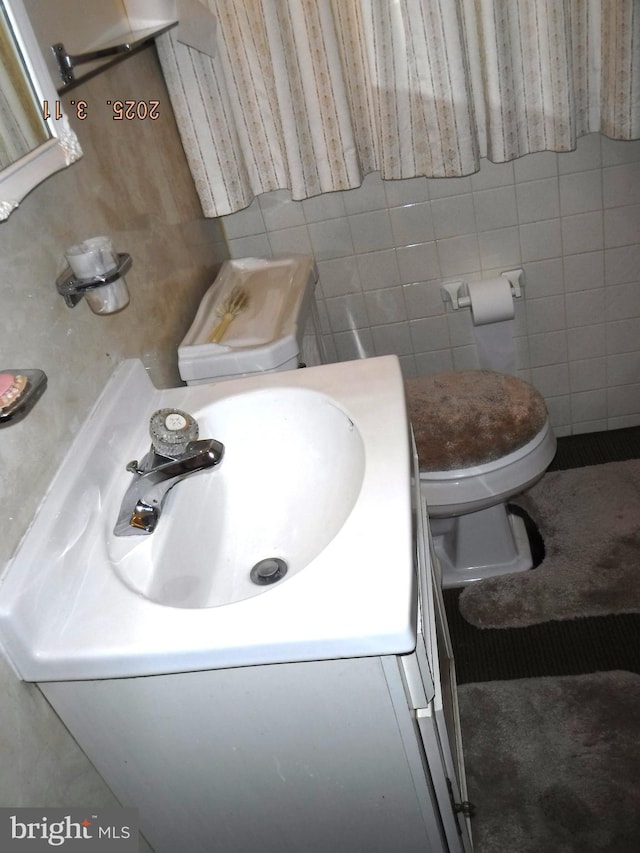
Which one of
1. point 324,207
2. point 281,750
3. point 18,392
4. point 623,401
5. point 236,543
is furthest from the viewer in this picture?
point 623,401

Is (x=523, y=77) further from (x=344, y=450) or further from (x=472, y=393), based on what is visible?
(x=344, y=450)

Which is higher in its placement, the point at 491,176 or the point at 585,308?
the point at 491,176

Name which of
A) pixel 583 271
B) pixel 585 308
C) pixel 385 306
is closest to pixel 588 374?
pixel 585 308

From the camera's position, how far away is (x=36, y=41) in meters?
0.86

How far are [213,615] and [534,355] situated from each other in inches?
65.9

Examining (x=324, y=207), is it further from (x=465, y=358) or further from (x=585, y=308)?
(x=585, y=308)

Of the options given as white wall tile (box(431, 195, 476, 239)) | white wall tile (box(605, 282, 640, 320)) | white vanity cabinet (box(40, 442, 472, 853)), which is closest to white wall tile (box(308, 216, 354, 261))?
white wall tile (box(431, 195, 476, 239))

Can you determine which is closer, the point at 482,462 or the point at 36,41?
the point at 36,41

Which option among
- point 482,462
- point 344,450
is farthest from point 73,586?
point 482,462

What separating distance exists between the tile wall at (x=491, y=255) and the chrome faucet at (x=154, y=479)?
1.18m

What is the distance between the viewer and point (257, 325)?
1553 mm

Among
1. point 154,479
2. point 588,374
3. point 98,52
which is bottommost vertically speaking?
point 588,374

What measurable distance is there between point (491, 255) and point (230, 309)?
0.83 metres

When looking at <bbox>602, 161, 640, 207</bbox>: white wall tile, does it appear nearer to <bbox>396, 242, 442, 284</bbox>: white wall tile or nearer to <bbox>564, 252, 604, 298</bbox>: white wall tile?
<bbox>564, 252, 604, 298</bbox>: white wall tile
